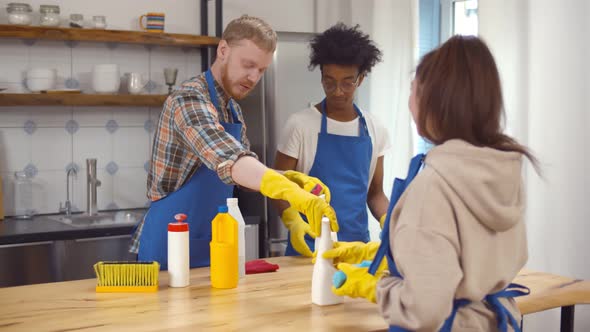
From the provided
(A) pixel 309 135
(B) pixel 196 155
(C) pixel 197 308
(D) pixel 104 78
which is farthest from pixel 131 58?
(C) pixel 197 308

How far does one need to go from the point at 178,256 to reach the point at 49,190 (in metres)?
1.99

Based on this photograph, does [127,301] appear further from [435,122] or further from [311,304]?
[435,122]

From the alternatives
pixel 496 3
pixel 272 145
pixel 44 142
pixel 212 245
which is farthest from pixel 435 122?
pixel 44 142

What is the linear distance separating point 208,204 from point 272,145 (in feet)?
4.63

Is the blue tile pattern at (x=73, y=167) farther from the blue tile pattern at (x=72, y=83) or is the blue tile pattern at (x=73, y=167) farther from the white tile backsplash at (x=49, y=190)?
the blue tile pattern at (x=72, y=83)

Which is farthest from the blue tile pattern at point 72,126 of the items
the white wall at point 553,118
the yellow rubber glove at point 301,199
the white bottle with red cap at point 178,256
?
the white wall at point 553,118

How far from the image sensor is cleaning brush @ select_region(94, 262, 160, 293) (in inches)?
79.7

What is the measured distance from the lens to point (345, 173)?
300 centimetres

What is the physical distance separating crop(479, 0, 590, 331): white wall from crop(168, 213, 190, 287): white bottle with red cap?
1.54 meters

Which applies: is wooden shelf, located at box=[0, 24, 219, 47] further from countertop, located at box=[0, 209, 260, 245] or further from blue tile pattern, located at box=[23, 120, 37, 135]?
countertop, located at box=[0, 209, 260, 245]

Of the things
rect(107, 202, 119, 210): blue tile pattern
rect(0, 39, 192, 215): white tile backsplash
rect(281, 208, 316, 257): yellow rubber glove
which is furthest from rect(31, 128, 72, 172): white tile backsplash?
rect(281, 208, 316, 257): yellow rubber glove

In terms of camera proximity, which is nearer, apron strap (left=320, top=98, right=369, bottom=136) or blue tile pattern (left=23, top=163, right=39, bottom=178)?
apron strap (left=320, top=98, right=369, bottom=136)

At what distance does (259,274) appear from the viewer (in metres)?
2.27

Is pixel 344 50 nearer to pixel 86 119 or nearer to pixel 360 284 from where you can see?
pixel 360 284
